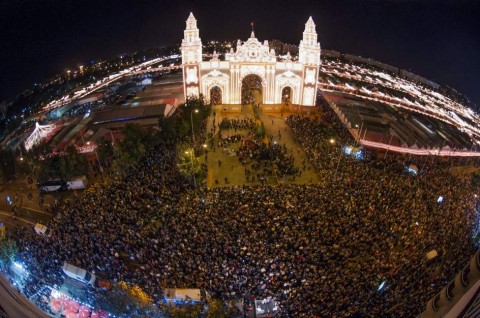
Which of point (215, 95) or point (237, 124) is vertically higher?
point (215, 95)

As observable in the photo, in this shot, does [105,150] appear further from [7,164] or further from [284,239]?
[284,239]

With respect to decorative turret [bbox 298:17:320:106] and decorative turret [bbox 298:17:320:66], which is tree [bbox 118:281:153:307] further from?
decorative turret [bbox 298:17:320:66]

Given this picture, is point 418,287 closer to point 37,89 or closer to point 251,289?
point 251,289

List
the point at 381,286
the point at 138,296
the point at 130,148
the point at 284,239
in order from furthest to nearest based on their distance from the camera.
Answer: the point at 130,148 → the point at 284,239 → the point at 381,286 → the point at 138,296

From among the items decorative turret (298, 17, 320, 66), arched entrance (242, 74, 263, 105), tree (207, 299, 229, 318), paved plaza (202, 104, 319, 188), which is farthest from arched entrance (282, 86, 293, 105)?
tree (207, 299, 229, 318)

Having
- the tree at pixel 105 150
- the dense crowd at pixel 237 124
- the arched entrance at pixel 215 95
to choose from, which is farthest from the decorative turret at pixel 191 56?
the tree at pixel 105 150

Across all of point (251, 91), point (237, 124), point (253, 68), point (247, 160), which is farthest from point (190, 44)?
point (247, 160)

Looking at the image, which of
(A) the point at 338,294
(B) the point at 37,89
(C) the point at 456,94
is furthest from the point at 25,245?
(C) the point at 456,94
